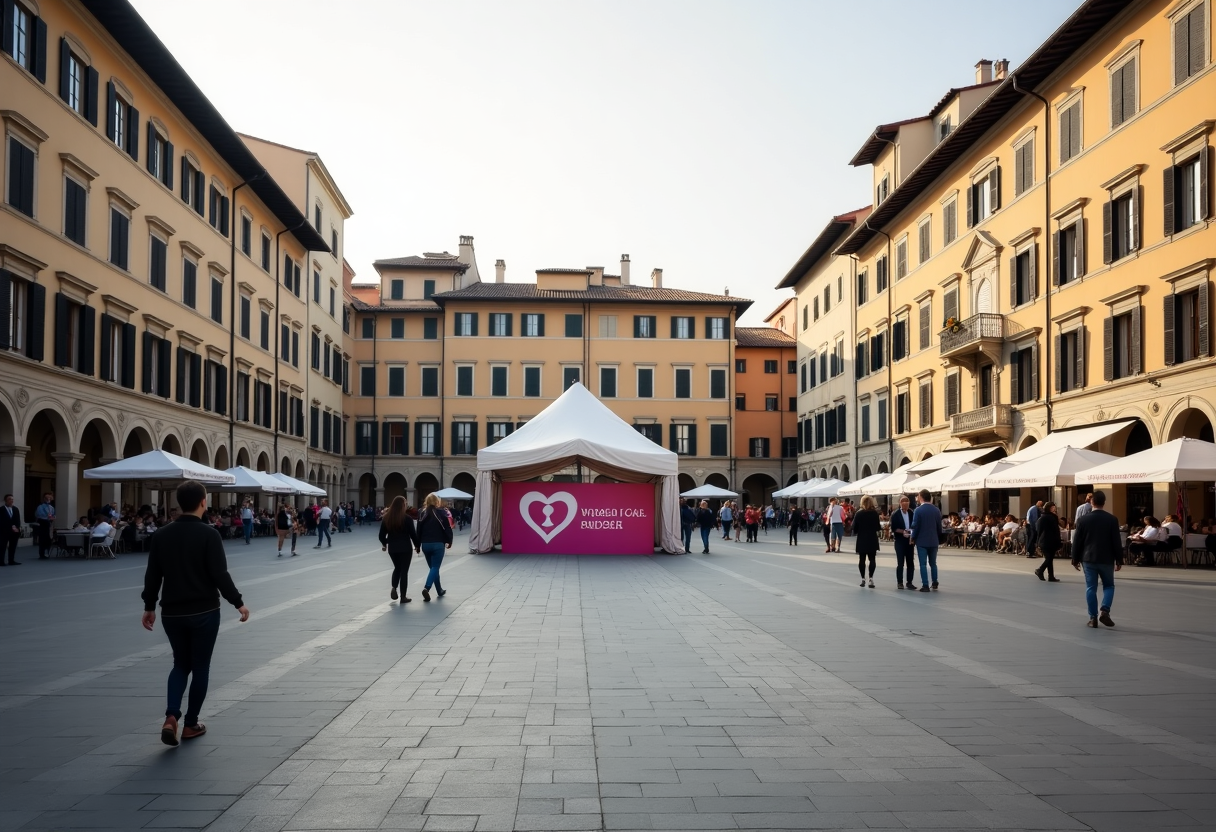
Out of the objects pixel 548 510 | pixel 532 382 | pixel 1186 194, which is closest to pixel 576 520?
pixel 548 510

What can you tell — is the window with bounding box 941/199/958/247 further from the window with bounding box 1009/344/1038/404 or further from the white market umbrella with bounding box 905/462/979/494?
the white market umbrella with bounding box 905/462/979/494

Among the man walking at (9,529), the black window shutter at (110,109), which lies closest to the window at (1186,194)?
the man walking at (9,529)

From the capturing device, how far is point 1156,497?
88.5 feet

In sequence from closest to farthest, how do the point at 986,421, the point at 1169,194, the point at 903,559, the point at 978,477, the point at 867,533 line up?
1. the point at 903,559
2. the point at 867,533
3. the point at 1169,194
4. the point at 978,477
5. the point at 986,421

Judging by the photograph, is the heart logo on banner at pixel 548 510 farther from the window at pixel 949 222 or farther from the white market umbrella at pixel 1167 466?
the window at pixel 949 222

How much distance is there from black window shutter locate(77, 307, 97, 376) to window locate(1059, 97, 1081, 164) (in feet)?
90.5

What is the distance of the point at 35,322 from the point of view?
26.6 metres

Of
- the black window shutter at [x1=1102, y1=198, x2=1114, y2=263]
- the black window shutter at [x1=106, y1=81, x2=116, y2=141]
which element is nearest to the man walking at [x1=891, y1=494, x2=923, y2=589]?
the black window shutter at [x1=1102, y1=198, x2=1114, y2=263]

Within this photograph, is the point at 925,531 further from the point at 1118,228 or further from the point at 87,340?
the point at 87,340

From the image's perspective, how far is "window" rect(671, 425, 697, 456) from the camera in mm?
68625

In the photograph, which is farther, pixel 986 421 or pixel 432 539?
pixel 986 421

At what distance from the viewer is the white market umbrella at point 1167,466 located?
70.4 feet

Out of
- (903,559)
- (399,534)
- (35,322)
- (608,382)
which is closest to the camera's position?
(399,534)

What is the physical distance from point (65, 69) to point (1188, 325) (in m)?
28.2
